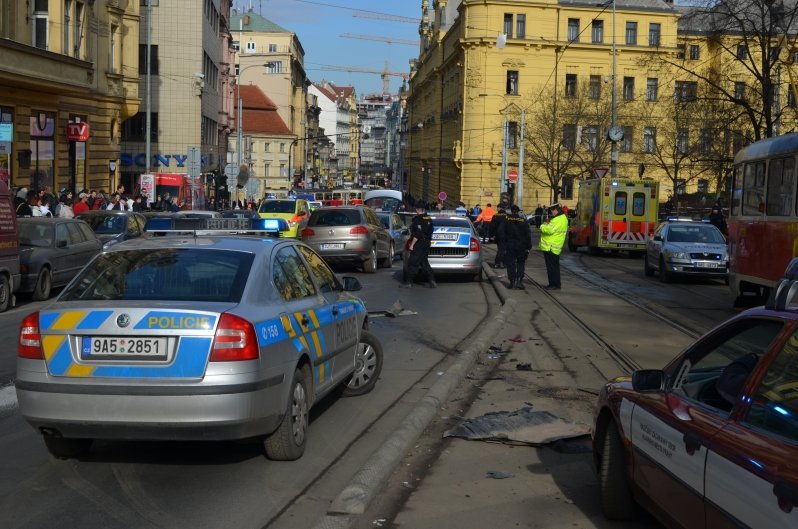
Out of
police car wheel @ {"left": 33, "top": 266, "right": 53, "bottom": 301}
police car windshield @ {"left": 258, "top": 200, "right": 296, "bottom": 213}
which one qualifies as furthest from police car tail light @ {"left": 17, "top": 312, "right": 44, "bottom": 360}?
police car windshield @ {"left": 258, "top": 200, "right": 296, "bottom": 213}

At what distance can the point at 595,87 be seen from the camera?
67.8 m

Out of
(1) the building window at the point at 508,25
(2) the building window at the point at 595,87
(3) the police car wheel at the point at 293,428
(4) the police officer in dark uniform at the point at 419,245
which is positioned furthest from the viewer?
(1) the building window at the point at 508,25

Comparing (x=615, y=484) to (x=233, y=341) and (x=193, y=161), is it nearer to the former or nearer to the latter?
(x=233, y=341)

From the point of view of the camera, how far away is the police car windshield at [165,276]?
6.44 metres

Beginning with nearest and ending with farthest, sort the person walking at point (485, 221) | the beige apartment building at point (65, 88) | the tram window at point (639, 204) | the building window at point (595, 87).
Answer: the beige apartment building at point (65, 88), the tram window at point (639, 204), the person walking at point (485, 221), the building window at point (595, 87)

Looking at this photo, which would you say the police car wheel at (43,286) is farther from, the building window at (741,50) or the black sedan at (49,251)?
the building window at (741,50)

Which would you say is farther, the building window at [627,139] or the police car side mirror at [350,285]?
the building window at [627,139]

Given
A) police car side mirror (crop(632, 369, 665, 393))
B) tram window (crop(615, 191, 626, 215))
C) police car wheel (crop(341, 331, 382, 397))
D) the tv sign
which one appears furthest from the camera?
the tv sign

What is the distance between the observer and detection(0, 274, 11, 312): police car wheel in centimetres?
1574

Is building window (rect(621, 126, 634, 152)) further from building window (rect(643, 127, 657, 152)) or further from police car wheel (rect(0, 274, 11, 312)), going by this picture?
police car wheel (rect(0, 274, 11, 312))

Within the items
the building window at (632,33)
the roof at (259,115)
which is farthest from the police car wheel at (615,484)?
the roof at (259,115)

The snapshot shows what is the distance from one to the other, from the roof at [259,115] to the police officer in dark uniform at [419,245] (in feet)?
288

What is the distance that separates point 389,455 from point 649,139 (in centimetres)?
6123

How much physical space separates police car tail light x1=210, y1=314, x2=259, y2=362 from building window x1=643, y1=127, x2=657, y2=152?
5692cm
